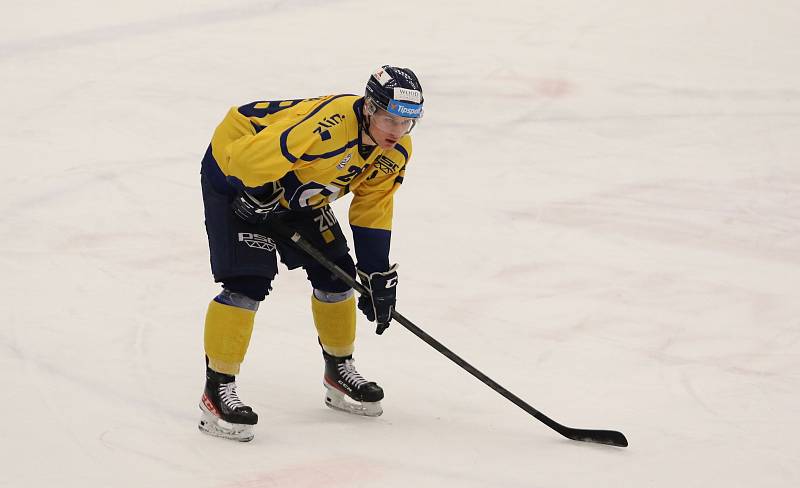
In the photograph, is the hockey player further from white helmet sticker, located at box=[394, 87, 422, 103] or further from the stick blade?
the stick blade

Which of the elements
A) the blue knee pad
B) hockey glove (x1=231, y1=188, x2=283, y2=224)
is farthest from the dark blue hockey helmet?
the blue knee pad

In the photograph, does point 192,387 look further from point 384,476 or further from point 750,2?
point 750,2

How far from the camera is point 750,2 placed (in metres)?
8.63

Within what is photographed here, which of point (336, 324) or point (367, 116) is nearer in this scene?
point (367, 116)

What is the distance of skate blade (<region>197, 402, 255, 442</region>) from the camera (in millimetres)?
3299

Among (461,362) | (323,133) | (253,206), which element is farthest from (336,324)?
(323,133)

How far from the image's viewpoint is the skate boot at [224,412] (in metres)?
3.28

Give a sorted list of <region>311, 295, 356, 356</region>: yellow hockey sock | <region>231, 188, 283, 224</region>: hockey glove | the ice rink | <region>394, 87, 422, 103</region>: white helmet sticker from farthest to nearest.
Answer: <region>311, 295, 356, 356</region>: yellow hockey sock
the ice rink
<region>231, 188, 283, 224</region>: hockey glove
<region>394, 87, 422, 103</region>: white helmet sticker

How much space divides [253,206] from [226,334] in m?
0.39

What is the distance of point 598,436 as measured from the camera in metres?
3.45

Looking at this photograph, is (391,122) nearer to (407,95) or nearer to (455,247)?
(407,95)

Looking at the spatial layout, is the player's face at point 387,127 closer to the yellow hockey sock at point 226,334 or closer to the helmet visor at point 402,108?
the helmet visor at point 402,108

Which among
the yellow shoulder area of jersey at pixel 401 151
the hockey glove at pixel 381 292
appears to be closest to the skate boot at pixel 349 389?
the hockey glove at pixel 381 292

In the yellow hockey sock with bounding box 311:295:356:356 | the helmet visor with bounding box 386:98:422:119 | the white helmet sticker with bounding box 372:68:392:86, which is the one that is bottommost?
the yellow hockey sock with bounding box 311:295:356:356
